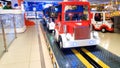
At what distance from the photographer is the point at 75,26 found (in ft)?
14.2

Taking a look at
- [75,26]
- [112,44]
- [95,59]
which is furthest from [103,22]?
[95,59]

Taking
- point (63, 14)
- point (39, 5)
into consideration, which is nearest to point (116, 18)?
point (63, 14)

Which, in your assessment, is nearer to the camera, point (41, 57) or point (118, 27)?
point (41, 57)

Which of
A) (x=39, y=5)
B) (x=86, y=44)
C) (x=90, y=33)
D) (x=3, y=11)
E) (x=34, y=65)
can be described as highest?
(x=39, y=5)

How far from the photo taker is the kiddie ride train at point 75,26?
4.31 meters

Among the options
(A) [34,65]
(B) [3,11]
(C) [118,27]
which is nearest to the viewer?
(A) [34,65]

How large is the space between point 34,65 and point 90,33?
2.06 metres

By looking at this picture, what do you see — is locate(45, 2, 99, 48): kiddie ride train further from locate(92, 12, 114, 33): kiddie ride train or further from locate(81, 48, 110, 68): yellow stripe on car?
locate(92, 12, 114, 33): kiddie ride train

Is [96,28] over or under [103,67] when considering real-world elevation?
over

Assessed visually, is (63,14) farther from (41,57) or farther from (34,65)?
(34,65)

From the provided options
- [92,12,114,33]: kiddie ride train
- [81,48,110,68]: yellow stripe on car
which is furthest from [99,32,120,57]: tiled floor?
[92,12,114,33]: kiddie ride train

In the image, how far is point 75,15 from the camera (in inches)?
199

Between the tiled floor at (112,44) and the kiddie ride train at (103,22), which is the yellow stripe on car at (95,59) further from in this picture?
the kiddie ride train at (103,22)

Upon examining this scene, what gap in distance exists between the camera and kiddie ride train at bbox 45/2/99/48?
14.1ft
